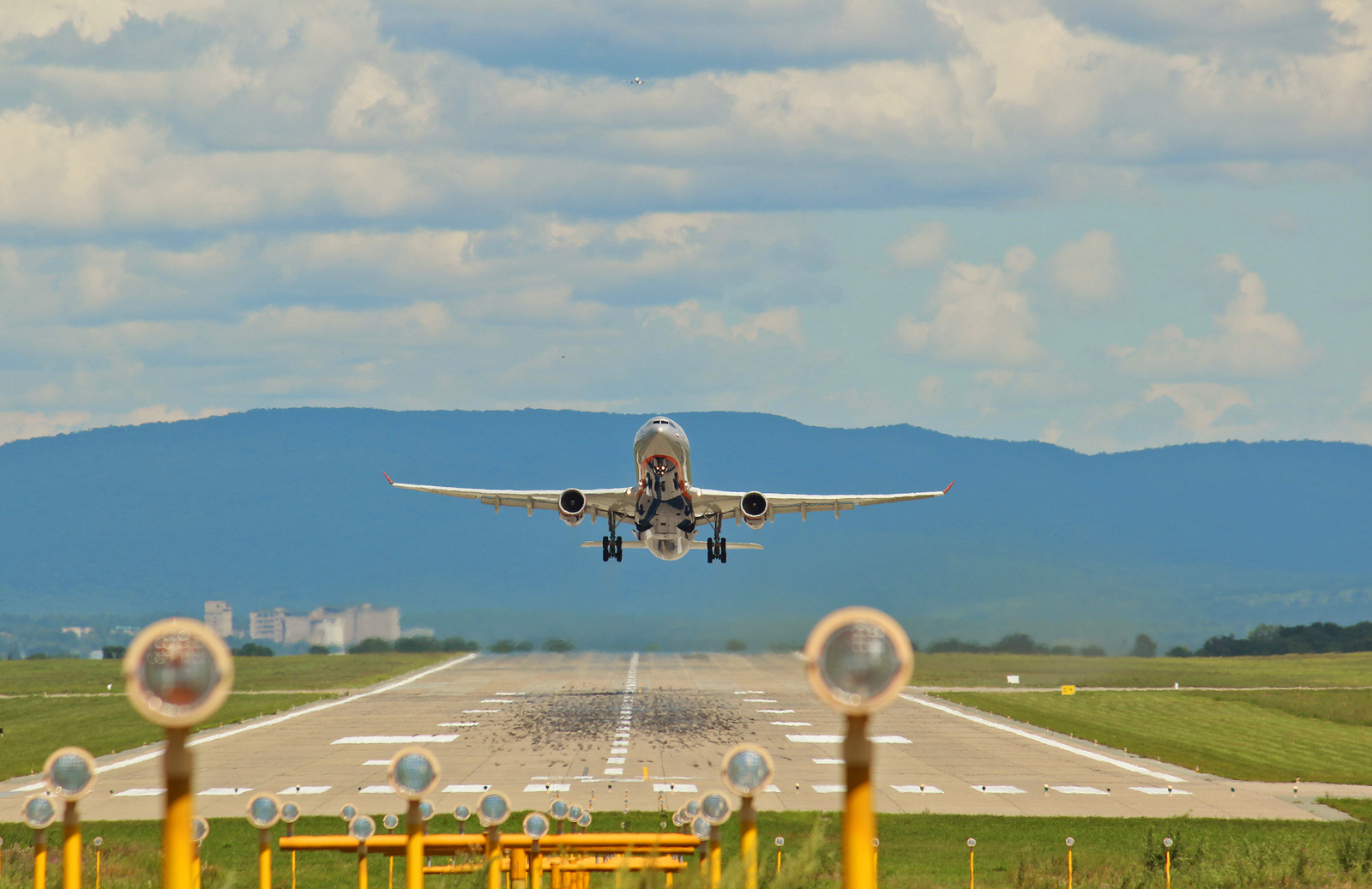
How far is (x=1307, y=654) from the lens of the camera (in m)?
164

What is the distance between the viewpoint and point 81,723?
8556cm

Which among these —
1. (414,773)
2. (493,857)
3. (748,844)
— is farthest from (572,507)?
(748,844)

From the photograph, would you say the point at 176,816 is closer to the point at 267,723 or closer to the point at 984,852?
the point at 984,852

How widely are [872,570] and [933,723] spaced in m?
53.1

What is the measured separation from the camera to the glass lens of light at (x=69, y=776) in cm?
1442

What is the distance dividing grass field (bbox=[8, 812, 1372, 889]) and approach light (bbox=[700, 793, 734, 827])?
1306 centimetres

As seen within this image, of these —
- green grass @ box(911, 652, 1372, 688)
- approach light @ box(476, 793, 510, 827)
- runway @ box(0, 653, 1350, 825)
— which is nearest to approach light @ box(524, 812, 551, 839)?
approach light @ box(476, 793, 510, 827)

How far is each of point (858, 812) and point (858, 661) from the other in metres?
0.77

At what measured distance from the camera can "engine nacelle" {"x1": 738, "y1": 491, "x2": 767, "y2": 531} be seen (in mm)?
61906

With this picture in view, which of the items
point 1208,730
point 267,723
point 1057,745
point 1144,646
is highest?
point 1144,646

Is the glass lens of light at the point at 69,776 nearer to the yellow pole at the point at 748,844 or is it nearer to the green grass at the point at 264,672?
the yellow pole at the point at 748,844

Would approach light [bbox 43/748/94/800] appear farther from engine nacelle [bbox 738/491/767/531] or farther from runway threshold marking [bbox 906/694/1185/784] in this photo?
runway threshold marking [bbox 906/694/1185/784]

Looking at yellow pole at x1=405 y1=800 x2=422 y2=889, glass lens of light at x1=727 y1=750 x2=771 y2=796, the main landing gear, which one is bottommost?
yellow pole at x1=405 y1=800 x2=422 y2=889

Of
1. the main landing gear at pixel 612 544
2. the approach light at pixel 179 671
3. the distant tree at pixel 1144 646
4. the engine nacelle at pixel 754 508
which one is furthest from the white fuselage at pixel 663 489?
the distant tree at pixel 1144 646
